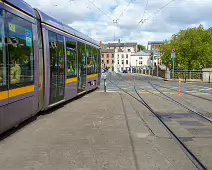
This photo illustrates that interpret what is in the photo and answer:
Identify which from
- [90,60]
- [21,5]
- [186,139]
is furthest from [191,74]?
[21,5]

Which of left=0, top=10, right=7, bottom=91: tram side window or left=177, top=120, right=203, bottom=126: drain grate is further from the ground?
left=0, top=10, right=7, bottom=91: tram side window

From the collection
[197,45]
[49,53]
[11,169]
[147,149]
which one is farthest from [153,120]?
[197,45]

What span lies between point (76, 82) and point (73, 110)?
2.17 metres

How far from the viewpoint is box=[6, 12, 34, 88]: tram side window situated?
5855mm

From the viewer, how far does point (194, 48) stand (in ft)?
169

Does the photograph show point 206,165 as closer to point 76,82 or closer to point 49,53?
point 49,53

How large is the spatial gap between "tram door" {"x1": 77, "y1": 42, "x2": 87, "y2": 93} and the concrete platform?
4356 millimetres

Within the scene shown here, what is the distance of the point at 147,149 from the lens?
5.36 meters

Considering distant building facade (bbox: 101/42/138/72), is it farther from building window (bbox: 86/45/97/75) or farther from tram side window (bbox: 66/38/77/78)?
tram side window (bbox: 66/38/77/78)

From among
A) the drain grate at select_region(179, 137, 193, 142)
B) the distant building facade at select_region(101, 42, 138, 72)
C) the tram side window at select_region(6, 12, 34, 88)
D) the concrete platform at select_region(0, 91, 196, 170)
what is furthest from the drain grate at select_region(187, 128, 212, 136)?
the distant building facade at select_region(101, 42, 138, 72)

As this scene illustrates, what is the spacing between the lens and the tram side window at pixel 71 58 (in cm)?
1064

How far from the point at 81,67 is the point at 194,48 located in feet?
141

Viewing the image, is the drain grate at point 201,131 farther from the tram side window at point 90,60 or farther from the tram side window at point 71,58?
the tram side window at point 90,60

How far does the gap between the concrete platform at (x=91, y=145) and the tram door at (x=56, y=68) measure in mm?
984
